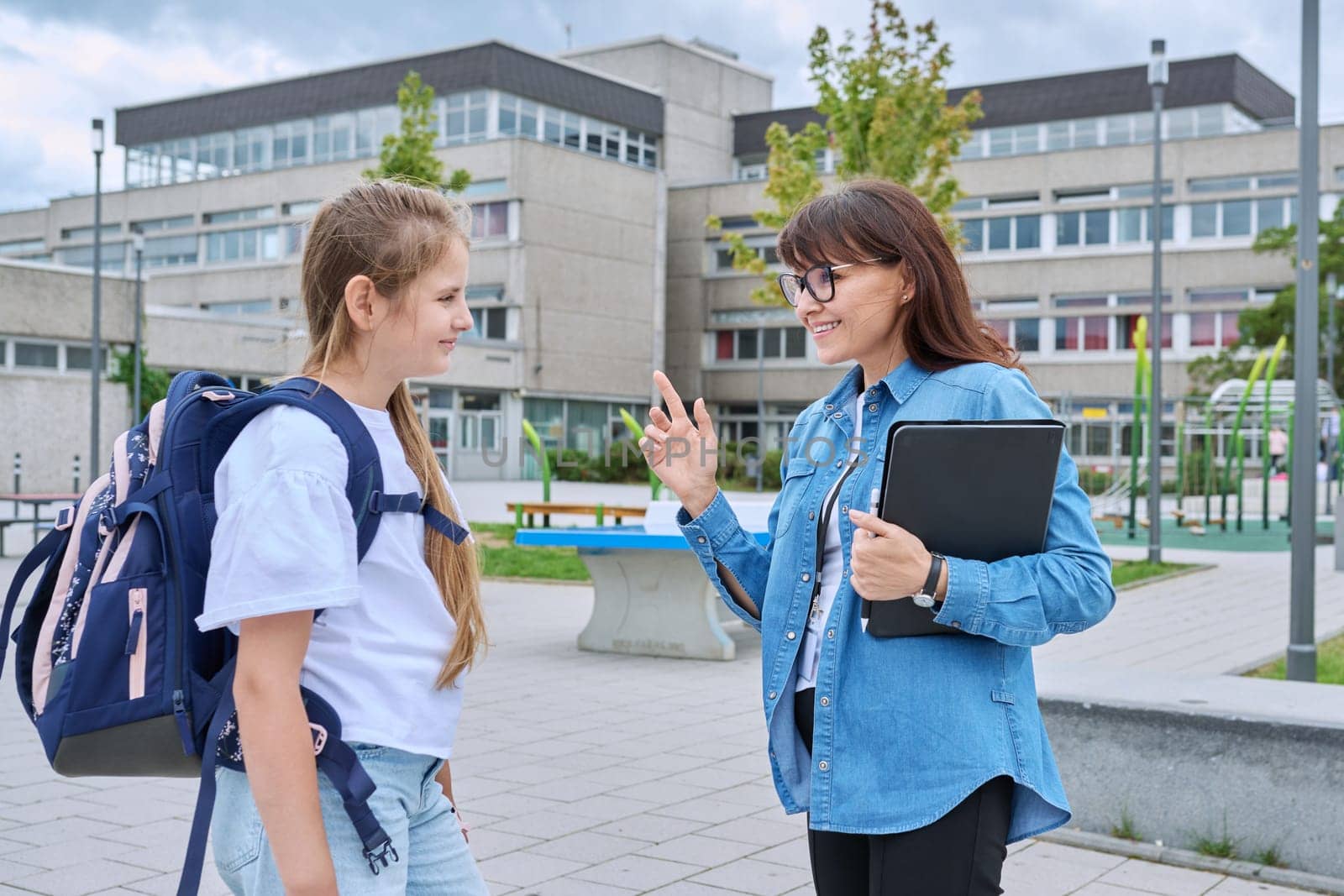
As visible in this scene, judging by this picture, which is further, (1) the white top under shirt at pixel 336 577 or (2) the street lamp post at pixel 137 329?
(2) the street lamp post at pixel 137 329

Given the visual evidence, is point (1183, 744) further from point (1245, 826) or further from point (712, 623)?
point (712, 623)

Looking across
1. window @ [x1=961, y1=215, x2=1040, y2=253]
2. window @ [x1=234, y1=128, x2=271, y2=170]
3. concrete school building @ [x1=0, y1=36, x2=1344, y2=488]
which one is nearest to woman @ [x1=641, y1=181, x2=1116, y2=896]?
concrete school building @ [x1=0, y1=36, x2=1344, y2=488]

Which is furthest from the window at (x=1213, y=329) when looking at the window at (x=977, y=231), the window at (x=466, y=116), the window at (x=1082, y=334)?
the window at (x=466, y=116)

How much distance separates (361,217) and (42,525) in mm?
17922

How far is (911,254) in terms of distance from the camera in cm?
237

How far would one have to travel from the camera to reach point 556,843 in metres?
5.19

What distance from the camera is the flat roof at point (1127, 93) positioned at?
175ft

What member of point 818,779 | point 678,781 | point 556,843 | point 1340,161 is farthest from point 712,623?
point 1340,161

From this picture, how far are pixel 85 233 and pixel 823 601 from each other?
70165mm

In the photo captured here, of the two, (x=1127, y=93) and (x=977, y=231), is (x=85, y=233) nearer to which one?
(x=977, y=231)

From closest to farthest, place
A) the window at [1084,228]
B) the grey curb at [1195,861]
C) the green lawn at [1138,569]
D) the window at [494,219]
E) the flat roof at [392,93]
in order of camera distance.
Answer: the grey curb at [1195,861] → the green lawn at [1138,569] → the window at [1084,228] → the window at [494,219] → the flat roof at [392,93]

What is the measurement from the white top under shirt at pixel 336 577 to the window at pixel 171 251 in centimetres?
6341

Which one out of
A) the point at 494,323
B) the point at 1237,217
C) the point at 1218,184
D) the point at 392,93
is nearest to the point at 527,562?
the point at 494,323

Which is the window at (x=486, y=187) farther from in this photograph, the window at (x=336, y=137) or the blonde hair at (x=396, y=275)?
the blonde hair at (x=396, y=275)
